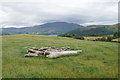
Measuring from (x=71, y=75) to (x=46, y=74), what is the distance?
210 cm

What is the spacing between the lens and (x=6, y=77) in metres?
9.73

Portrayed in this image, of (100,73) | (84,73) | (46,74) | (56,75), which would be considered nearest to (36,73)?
(46,74)

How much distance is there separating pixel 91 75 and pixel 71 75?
1677 millimetres

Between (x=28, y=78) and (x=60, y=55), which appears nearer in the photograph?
(x=28, y=78)

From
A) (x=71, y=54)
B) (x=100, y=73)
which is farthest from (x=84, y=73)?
(x=71, y=54)

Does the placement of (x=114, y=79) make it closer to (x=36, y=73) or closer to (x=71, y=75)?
(x=71, y=75)

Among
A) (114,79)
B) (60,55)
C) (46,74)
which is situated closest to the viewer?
(114,79)

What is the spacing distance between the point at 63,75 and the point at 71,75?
2.21ft

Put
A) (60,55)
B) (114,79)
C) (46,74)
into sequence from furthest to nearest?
(60,55)
(46,74)
(114,79)

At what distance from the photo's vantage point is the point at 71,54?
18.6 meters

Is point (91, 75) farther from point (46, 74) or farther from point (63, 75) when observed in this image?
point (46, 74)

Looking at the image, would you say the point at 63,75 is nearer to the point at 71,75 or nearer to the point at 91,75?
the point at 71,75

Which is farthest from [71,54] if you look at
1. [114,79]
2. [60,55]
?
[114,79]

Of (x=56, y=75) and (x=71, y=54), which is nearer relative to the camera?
(x=56, y=75)
